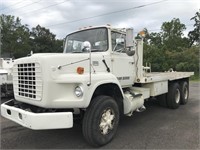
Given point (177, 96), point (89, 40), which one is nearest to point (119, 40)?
point (89, 40)

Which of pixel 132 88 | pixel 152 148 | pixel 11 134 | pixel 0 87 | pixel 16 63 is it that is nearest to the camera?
pixel 152 148

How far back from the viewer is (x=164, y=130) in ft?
18.9

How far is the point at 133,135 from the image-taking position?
213 inches

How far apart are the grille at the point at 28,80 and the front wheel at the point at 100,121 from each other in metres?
0.98

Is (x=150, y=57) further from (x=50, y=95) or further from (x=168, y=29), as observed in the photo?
(x=168, y=29)

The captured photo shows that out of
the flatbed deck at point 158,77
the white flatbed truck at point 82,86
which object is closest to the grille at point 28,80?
the white flatbed truck at point 82,86

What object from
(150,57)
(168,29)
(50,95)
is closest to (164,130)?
(50,95)

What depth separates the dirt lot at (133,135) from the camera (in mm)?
4828

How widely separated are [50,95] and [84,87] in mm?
595

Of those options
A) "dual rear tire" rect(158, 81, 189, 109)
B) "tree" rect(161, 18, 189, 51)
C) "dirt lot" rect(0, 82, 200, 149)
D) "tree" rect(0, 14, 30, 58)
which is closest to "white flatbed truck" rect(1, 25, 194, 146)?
"dirt lot" rect(0, 82, 200, 149)

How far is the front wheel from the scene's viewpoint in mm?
4586

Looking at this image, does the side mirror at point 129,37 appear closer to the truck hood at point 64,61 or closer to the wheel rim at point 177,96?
the truck hood at point 64,61

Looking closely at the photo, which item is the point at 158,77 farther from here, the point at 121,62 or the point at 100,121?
the point at 100,121

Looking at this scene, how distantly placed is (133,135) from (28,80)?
2481mm
